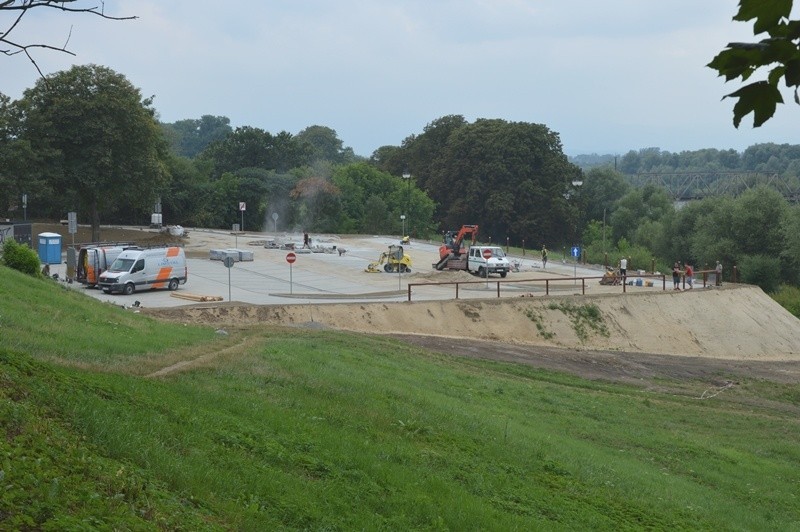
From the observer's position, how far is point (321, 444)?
35.2 feet

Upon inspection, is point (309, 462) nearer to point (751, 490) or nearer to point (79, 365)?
point (79, 365)

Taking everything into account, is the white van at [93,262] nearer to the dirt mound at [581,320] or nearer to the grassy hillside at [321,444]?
the dirt mound at [581,320]

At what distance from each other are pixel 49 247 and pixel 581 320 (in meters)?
30.4

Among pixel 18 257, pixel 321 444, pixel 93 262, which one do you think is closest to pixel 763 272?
pixel 93 262

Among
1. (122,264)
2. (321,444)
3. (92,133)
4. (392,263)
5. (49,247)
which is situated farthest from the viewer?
(92,133)

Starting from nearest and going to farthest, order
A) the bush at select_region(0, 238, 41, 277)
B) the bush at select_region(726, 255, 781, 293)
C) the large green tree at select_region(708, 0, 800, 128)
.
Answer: the large green tree at select_region(708, 0, 800, 128), the bush at select_region(0, 238, 41, 277), the bush at select_region(726, 255, 781, 293)

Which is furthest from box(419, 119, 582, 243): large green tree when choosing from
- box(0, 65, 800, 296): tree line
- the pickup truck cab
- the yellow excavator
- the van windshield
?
the van windshield

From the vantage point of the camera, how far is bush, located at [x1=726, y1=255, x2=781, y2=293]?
66.2 meters

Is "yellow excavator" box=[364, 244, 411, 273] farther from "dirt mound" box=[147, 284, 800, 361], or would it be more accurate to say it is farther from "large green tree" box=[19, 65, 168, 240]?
"large green tree" box=[19, 65, 168, 240]

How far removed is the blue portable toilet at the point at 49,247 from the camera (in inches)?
2004

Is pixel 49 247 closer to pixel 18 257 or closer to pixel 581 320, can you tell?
pixel 18 257

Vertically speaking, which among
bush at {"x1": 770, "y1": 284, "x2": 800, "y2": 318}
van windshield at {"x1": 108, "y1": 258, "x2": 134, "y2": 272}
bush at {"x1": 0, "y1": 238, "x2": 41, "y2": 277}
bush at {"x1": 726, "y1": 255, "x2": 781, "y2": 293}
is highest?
bush at {"x1": 0, "y1": 238, "x2": 41, "y2": 277}

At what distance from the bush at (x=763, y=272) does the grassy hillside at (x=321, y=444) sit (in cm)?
4591

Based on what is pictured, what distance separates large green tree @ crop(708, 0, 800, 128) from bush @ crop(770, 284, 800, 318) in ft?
189
